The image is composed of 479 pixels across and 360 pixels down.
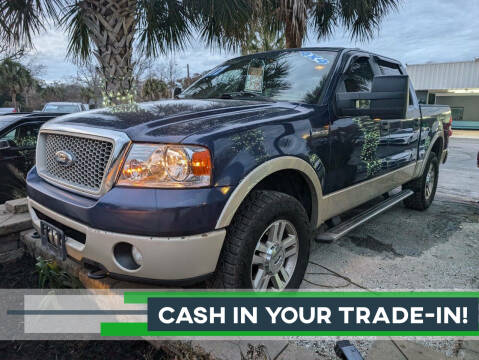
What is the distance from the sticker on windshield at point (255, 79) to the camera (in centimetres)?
299

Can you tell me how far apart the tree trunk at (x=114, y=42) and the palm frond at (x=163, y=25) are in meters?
0.43

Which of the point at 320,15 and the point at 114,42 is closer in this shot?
the point at 114,42

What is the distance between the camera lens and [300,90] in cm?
276

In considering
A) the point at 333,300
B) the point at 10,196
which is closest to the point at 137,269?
the point at 333,300

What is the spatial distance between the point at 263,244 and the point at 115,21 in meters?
4.45

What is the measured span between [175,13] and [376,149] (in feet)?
14.4

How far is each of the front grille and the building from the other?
2559 centimetres

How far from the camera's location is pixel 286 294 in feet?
7.64

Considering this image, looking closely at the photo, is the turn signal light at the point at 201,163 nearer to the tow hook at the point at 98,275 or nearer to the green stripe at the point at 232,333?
the tow hook at the point at 98,275

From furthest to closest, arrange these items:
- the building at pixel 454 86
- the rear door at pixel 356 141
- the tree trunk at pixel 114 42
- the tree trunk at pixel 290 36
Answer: the building at pixel 454 86
the tree trunk at pixel 290 36
the tree trunk at pixel 114 42
the rear door at pixel 356 141

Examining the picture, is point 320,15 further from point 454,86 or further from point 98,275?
point 454,86

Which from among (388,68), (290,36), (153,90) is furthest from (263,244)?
(153,90)

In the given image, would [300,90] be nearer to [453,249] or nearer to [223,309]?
[223,309]

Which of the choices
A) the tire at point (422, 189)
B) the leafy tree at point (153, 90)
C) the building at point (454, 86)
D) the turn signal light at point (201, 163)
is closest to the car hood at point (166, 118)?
the turn signal light at point (201, 163)
